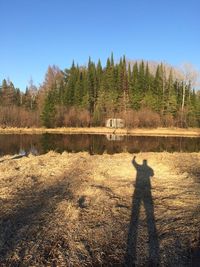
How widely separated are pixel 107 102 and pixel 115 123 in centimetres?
668

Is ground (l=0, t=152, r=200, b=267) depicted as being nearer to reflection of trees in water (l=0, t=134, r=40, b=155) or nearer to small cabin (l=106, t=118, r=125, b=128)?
reflection of trees in water (l=0, t=134, r=40, b=155)

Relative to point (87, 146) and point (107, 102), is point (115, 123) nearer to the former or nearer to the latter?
point (107, 102)

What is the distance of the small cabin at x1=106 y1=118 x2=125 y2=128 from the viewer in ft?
202

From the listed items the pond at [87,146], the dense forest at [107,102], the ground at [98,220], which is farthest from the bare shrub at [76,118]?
the ground at [98,220]

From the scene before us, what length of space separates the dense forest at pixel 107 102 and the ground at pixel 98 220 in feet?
165

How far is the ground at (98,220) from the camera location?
5.16m

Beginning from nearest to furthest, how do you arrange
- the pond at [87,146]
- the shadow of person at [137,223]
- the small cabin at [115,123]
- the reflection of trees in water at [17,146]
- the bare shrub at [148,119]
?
the shadow of person at [137,223], the reflection of trees in water at [17,146], the pond at [87,146], the bare shrub at [148,119], the small cabin at [115,123]

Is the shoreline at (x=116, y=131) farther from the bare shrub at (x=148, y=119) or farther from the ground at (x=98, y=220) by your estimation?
the ground at (x=98, y=220)

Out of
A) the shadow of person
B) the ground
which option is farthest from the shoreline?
the shadow of person

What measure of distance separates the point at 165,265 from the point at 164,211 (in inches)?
99.9

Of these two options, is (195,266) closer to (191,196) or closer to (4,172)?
(191,196)

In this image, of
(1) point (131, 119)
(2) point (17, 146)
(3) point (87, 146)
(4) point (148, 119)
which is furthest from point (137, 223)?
(4) point (148, 119)

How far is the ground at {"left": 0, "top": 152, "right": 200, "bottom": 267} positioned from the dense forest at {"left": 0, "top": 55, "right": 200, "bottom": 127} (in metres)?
50.2

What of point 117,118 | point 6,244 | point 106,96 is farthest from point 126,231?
point 106,96
